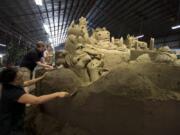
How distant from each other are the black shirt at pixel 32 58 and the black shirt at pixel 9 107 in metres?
Answer: 3.43

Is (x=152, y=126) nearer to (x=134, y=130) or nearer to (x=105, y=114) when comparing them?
(x=134, y=130)

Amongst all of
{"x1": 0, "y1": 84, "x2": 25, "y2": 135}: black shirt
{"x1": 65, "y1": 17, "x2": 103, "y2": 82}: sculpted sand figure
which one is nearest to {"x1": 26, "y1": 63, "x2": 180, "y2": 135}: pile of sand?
{"x1": 0, "y1": 84, "x2": 25, "y2": 135}: black shirt

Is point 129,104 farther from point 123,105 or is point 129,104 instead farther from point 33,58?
point 33,58

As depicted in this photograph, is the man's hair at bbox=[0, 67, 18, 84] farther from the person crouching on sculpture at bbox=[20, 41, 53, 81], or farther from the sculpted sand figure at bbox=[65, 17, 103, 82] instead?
the person crouching on sculpture at bbox=[20, 41, 53, 81]

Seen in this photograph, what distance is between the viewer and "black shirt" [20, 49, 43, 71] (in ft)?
21.9

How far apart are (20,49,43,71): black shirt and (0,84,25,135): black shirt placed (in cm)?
343

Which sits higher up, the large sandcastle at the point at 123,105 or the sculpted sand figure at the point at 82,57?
the sculpted sand figure at the point at 82,57

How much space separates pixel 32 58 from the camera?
670cm

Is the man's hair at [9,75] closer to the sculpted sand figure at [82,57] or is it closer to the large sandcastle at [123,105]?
the large sandcastle at [123,105]

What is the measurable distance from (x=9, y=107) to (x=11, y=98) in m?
0.13

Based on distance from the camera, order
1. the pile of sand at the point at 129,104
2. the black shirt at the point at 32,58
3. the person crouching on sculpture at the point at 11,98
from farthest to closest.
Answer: the black shirt at the point at 32,58 → the pile of sand at the point at 129,104 → the person crouching on sculpture at the point at 11,98

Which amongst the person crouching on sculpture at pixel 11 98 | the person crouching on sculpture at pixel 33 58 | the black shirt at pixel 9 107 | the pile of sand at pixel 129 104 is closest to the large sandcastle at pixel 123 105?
the pile of sand at pixel 129 104

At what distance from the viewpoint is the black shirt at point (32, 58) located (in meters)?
6.66

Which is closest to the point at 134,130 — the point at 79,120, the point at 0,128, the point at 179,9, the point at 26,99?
the point at 79,120
